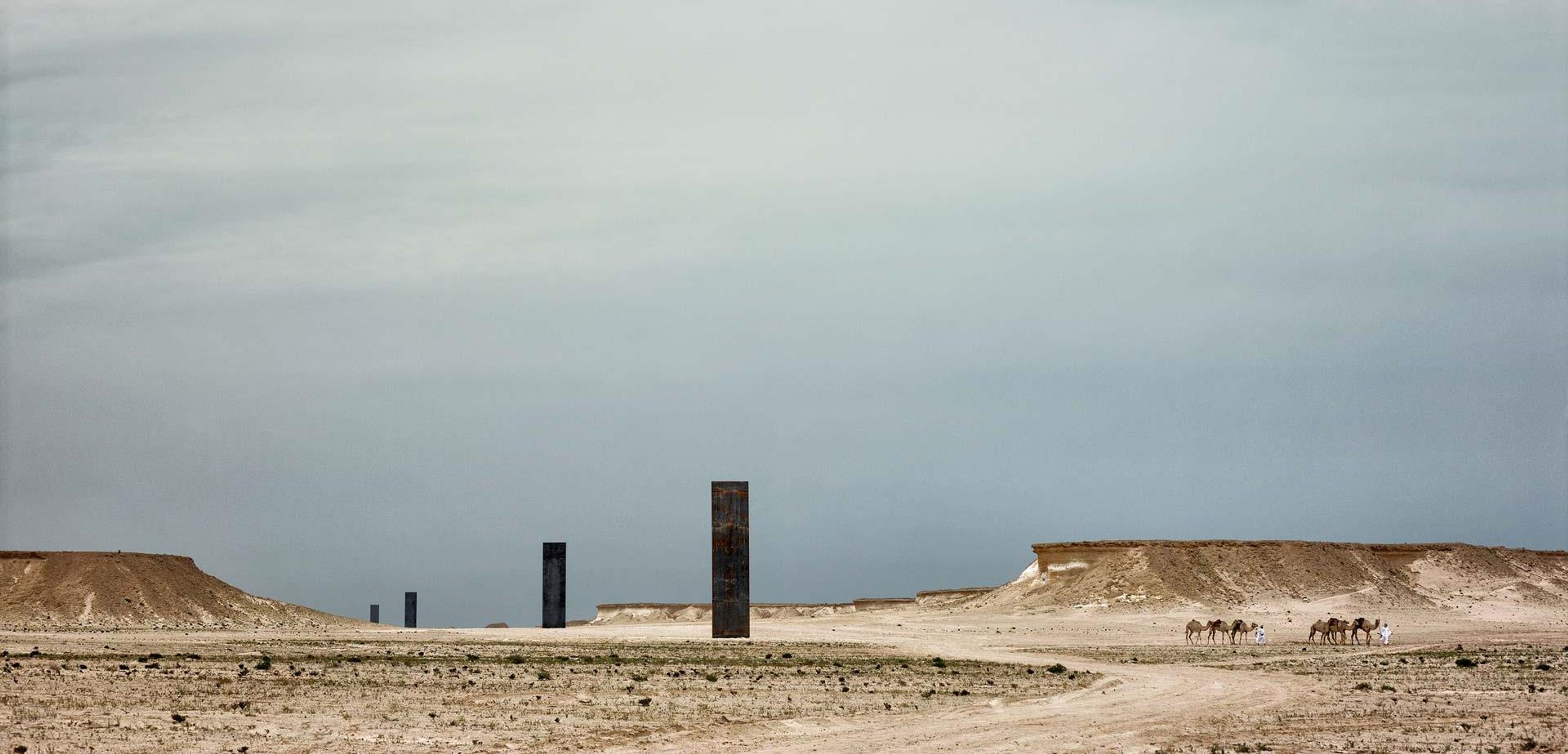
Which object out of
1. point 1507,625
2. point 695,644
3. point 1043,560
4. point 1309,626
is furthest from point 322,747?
point 1043,560

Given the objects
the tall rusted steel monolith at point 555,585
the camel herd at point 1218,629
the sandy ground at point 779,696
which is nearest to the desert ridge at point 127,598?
the tall rusted steel monolith at point 555,585

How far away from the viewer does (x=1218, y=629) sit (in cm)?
4981

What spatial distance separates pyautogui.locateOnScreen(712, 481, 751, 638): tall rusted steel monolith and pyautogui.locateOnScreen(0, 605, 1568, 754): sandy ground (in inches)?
94.9

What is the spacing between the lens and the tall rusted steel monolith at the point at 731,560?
48.3 m

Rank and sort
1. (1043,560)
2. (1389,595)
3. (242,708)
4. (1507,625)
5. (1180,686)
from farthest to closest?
(1043,560)
(1389,595)
(1507,625)
(1180,686)
(242,708)

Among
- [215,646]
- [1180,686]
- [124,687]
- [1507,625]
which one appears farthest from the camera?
[1507,625]

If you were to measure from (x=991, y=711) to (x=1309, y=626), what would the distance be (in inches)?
1423

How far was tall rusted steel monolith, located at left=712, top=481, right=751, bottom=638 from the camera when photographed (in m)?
48.3

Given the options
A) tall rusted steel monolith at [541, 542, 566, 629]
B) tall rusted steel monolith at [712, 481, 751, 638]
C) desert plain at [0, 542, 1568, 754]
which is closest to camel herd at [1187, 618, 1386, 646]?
desert plain at [0, 542, 1568, 754]

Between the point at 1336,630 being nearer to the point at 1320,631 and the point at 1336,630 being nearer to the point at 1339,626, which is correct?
the point at 1339,626

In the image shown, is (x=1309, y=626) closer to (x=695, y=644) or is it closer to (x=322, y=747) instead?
(x=695, y=644)

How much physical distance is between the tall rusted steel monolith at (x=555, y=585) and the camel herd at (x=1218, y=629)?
2726 cm

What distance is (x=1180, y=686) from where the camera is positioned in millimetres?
29641

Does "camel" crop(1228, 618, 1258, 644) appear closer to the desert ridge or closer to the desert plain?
the desert plain
